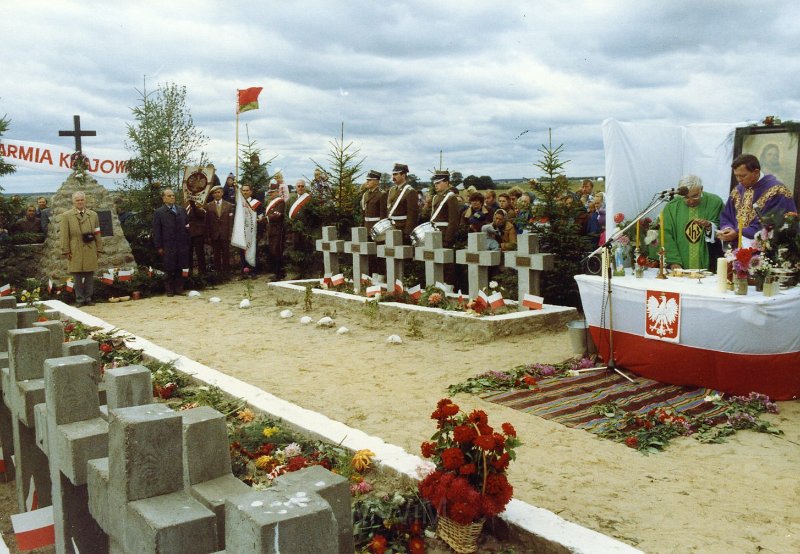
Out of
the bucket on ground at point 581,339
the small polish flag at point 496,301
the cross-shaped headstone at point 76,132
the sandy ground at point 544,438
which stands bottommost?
the sandy ground at point 544,438

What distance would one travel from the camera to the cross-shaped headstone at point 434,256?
10695 mm

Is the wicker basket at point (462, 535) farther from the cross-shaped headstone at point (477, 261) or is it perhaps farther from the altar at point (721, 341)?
the cross-shaped headstone at point (477, 261)

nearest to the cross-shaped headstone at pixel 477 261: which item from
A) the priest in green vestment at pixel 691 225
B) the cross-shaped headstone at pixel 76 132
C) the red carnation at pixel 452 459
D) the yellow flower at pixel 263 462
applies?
the priest in green vestment at pixel 691 225

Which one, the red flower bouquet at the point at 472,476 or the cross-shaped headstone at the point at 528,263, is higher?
the cross-shaped headstone at the point at 528,263

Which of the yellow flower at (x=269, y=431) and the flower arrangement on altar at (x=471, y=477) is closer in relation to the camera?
the flower arrangement on altar at (x=471, y=477)

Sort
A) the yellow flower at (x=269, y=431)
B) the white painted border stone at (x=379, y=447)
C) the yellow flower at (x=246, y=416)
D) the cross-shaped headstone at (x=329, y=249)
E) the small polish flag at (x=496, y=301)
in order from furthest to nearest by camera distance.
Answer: the cross-shaped headstone at (x=329, y=249) → the small polish flag at (x=496, y=301) → the yellow flower at (x=246, y=416) → the yellow flower at (x=269, y=431) → the white painted border stone at (x=379, y=447)

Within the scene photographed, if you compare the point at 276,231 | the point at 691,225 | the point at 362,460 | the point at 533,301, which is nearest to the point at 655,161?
the point at 691,225

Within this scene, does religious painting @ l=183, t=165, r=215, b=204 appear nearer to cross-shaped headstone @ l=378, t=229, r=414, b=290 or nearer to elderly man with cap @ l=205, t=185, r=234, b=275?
elderly man with cap @ l=205, t=185, r=234, b=275

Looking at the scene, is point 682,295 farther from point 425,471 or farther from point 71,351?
point 71,351

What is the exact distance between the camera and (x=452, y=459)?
327 centimetres

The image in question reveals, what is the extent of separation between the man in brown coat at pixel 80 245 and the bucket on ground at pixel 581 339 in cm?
891

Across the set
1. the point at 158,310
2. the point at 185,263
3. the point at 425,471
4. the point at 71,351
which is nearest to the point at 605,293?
the point at 425,471

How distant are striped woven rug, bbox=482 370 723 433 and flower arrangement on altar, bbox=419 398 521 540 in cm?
236

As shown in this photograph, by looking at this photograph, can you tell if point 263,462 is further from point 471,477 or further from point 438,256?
point 438,256
